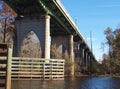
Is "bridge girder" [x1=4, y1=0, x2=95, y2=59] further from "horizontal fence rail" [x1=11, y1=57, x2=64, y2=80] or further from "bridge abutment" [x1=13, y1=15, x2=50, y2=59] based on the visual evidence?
"horizontal fence rail" [x1=11, y1=57, x2=64, y2=80]

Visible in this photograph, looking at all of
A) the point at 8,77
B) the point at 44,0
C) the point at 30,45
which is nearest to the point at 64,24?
the point at 30,45

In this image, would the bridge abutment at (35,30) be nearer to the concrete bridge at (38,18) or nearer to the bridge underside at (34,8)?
the concrete bridge at (38,18)

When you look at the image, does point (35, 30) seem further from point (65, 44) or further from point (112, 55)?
point (112, 55)

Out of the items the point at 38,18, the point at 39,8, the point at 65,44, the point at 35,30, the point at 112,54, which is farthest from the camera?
the point at 112,54

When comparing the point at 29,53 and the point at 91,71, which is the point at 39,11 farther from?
the point at 91,71

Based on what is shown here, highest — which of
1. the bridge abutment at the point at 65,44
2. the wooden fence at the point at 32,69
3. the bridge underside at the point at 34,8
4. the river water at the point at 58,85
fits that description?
the bridge underside at the point at 34,8

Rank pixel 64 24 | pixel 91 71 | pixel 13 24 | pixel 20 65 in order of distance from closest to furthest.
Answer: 1. pixel 20 65
2. pixel 13 24
3. pixel 64 24
4. pixel 91 71

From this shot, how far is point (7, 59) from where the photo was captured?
747 inches

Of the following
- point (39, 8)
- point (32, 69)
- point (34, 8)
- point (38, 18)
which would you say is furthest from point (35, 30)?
point (32, 69)

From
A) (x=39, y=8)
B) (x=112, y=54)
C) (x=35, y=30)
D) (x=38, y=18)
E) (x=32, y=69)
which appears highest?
(x=39, y=8)

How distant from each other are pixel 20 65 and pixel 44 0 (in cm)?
1675

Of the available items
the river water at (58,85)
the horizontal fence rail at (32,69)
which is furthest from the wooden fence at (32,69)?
the river water at (58,85)

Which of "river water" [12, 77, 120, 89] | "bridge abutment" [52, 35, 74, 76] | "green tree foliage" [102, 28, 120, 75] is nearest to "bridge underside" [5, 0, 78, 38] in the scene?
"bridge abutment" [52, 35, 74, 76]

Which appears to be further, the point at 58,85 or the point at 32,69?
the point at 32,69
